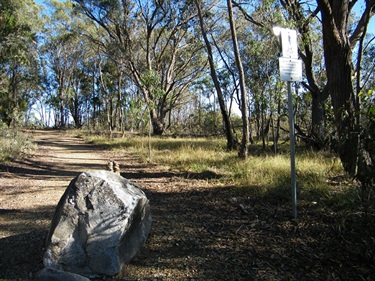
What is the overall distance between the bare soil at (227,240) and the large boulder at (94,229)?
0.20 m

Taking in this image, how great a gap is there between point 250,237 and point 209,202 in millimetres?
1588

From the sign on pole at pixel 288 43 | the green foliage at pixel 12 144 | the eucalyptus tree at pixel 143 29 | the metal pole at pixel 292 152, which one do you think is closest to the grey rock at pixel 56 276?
the metal pole at pixel 292 152

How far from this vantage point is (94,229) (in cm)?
296

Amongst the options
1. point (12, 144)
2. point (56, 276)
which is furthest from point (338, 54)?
point (12, 144)

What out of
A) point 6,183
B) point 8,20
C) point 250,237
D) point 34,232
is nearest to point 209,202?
point 250,237

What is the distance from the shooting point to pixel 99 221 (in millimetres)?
2990

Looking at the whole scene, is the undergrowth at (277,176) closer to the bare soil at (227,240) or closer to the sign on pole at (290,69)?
the bare soil at (227,240)

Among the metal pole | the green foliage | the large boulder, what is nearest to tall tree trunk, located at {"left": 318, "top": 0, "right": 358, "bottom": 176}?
the metal pole

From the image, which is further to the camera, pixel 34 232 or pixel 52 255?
pixel 34 232

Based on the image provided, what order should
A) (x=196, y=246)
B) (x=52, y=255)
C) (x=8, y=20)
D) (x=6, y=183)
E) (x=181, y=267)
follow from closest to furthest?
(x=52, y=255), (x=181, y=267), (x=196, y=246), (x=6, y=183), (x=8, y=20)

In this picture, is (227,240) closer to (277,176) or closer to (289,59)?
(289,59)

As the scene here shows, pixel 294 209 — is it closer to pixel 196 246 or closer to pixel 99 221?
pixel 196 246

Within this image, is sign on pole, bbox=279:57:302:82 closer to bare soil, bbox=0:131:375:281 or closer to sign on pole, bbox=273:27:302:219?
sign on pole, bbox=273:27:302:219

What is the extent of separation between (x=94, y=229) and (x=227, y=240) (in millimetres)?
1622
